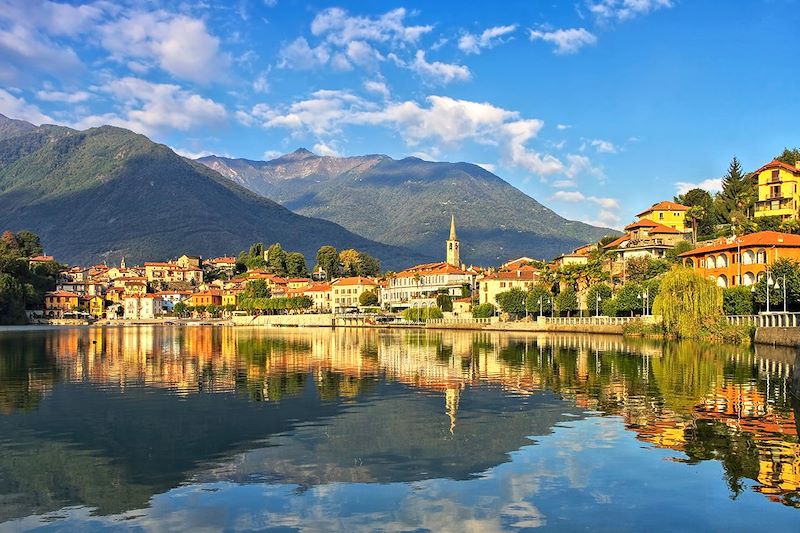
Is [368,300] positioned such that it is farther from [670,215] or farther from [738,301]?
[738,301]

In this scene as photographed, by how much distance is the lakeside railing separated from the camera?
56.0 m

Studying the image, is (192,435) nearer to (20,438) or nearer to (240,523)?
(20,438)

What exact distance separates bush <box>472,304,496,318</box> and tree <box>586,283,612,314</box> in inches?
1007

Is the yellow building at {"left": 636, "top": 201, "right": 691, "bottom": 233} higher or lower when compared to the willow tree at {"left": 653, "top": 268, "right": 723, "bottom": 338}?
higher

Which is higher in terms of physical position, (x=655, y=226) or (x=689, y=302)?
(x=655, y=226)

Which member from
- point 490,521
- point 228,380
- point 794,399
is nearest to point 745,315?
point 794,399

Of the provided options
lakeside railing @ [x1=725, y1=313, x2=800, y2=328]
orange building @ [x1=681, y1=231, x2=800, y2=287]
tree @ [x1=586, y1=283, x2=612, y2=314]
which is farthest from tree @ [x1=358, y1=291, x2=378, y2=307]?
lakeside railing @ [x1=725, y1=313, x2=800, y2=328]

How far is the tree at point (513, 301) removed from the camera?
116750 mm

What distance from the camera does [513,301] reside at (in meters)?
118

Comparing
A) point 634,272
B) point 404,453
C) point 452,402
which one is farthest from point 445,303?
point 404,453

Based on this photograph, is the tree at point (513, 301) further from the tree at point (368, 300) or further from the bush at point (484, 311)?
the tree at point (368, 300)

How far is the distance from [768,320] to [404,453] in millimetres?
50812

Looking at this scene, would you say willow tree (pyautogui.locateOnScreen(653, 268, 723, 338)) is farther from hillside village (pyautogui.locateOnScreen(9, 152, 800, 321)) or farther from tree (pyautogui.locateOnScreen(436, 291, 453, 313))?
tree (pyautogui.locateOnScreen(436, 291, 453, 313))

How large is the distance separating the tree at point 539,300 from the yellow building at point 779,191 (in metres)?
30.7
